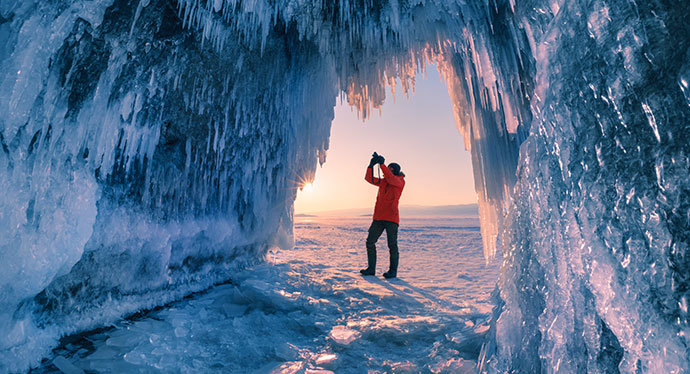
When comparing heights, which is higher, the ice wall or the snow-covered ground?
the ice wall

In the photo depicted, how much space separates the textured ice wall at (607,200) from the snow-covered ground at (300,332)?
67 centimetres

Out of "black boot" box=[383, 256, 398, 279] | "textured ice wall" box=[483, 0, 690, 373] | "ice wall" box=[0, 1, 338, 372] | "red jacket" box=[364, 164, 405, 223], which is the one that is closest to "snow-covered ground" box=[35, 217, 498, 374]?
"black boot" box=[383, 256, 398, 279]

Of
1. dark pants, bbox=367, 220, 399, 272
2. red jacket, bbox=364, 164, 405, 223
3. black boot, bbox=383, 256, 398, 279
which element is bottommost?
black boot, bbox=383, 256, 398, 279

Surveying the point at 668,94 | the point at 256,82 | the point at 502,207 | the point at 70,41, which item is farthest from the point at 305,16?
the point at 668,94

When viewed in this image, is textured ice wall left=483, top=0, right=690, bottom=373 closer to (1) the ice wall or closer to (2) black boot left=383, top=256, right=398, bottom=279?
(2) black boot left=383, top=256, right=398, bottom=279

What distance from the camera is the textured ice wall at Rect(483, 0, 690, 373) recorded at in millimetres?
1005

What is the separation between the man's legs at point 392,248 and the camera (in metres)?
4.47

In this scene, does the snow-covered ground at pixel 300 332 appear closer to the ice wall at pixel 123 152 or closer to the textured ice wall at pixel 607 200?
the ice wall at pixel 123 152

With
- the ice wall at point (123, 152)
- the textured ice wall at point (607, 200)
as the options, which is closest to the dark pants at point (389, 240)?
the ice wall at point (123, 152)

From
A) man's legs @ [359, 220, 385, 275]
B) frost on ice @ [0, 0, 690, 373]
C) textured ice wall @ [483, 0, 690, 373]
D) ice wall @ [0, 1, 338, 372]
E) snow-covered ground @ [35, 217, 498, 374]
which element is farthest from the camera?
man's legs @ [359, 220, 385, 275]

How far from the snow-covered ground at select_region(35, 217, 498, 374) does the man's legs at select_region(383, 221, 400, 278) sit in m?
0.34

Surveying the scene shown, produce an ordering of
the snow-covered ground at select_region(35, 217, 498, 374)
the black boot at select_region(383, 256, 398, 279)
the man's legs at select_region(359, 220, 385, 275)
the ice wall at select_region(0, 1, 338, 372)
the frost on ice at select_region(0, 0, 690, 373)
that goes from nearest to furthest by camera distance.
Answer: the frost on ice at select_region(0, 0, 690, 373) < the snow-covered ground at select_region(35, 217, 498, 374) < the ice wall at select_region(0, 1, 338, 372) < the black boot at select_region(383, 256, 398, 279) < the man's legs at select_region(359, 220, 385, 275)

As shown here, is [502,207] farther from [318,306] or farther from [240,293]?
[240,293]

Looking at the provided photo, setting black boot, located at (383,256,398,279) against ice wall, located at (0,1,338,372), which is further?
black boot, located at (383,256,398,279)
